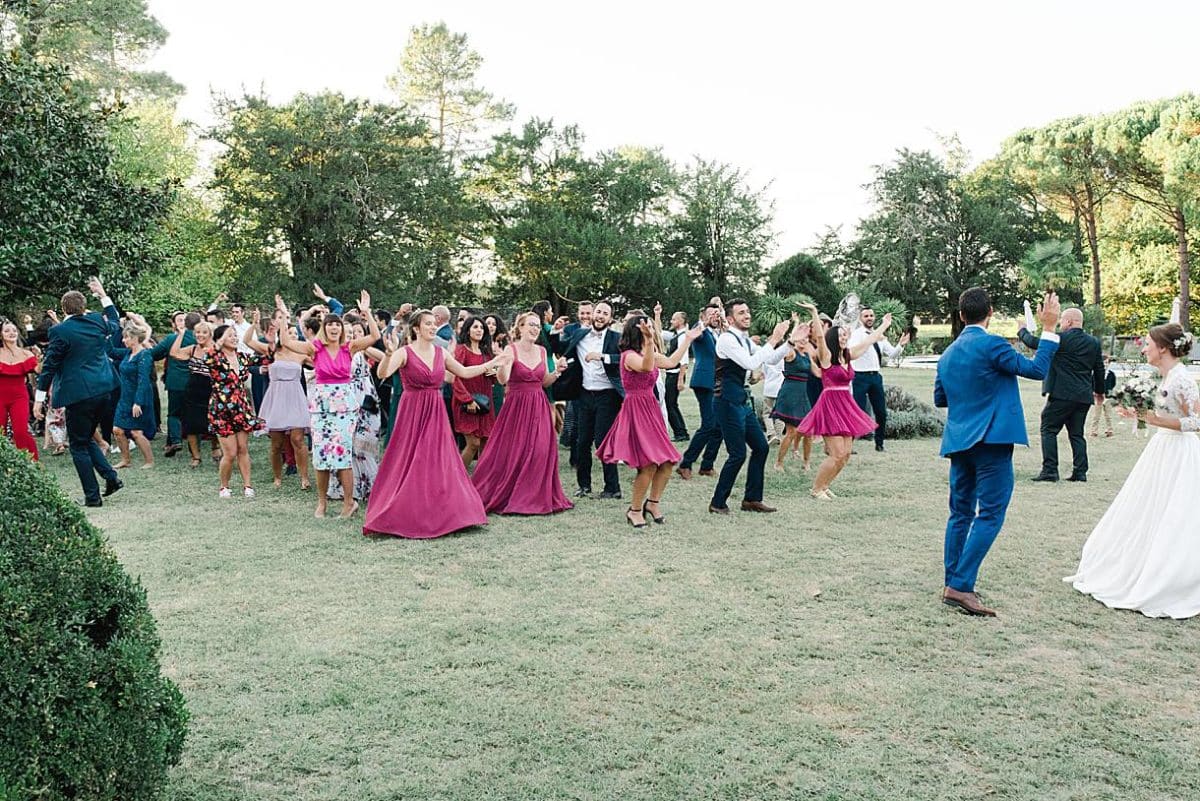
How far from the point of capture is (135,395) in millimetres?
11422

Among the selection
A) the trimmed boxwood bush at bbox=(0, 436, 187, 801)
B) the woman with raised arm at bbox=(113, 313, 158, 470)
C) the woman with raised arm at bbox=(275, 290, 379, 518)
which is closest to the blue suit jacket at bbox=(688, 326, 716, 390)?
the woman with raised arm at bbox=(275, 290, 379, 518)

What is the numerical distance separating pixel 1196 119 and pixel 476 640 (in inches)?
1592

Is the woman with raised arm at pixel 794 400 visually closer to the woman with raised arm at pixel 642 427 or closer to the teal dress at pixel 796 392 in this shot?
the teal dress at pixel 796 392

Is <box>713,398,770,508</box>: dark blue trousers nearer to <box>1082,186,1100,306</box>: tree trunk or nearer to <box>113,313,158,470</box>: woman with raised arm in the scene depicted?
<box>113,313,158,470</box>: woman with raised arm

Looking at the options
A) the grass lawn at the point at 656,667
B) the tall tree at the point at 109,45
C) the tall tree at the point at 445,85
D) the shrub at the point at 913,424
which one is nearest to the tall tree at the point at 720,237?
the tall tree at the point at 445,85

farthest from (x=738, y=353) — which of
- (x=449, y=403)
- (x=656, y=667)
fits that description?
(x=449, y=403)

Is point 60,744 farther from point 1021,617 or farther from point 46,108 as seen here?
point 46,108

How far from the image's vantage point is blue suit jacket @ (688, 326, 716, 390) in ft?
32.0

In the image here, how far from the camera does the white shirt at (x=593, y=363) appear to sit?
945 centimetres

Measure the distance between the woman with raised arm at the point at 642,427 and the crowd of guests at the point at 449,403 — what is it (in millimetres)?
14

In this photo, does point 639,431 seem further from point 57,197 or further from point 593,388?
point 57,197

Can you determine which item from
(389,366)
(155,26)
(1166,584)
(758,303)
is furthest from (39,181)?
(758,303)

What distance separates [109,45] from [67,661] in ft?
122

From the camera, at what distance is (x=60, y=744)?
2.52 m
